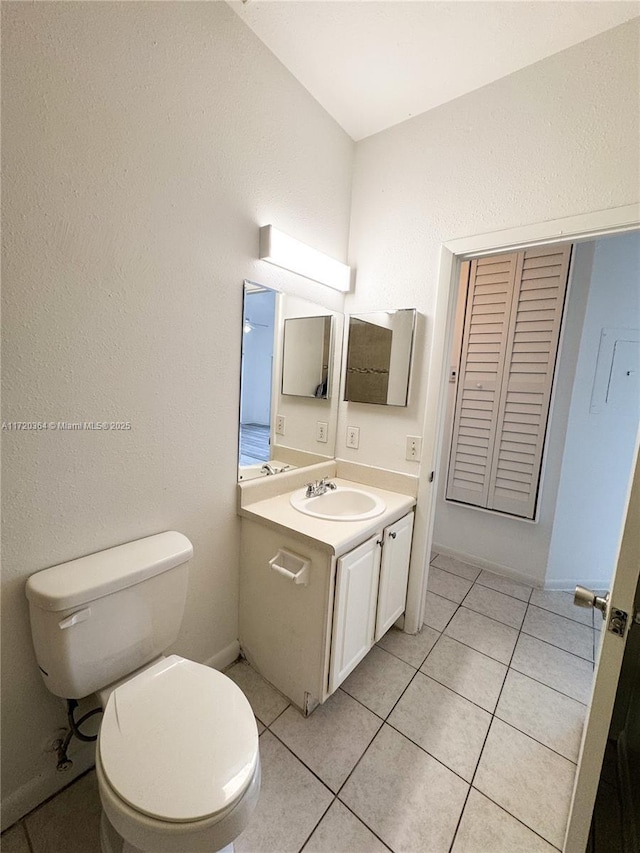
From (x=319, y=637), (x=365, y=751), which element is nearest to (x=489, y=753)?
(x=365, y=751)

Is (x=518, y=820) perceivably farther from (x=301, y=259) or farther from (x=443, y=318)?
(x=301, y=259)

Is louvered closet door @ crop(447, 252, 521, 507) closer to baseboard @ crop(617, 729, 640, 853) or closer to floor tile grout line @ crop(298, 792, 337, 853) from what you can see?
baseboard @ crop(617, 729, 640, 853)

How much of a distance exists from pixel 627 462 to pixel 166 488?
284 centimetres

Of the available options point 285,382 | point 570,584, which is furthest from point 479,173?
point 570,584

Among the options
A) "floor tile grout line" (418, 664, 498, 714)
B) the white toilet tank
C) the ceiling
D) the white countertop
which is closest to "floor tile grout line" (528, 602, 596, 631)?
"floor tile grout line" (418, 664, 498, 714)

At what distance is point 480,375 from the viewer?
253cm

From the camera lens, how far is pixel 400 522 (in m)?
1.67

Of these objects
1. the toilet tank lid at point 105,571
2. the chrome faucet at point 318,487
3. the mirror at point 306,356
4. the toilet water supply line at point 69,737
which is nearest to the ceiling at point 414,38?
the mirror at point 306,356

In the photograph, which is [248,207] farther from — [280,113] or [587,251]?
A: [587,251]

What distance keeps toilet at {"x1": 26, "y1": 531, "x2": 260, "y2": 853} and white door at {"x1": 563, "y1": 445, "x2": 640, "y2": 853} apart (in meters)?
0.84

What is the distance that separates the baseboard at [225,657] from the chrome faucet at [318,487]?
2.60 ft

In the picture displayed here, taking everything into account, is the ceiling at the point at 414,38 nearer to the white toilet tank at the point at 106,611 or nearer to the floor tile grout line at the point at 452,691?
the white toilet tank at the point at 106,611

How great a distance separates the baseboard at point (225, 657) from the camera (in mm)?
1566

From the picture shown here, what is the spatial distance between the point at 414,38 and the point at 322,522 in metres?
1.93
